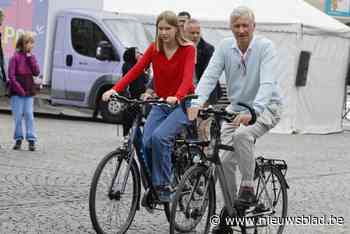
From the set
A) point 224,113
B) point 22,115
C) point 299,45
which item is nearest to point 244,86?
point 224,113

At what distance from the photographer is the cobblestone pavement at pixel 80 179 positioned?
7.93 metres

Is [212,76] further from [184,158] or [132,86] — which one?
[132,86]

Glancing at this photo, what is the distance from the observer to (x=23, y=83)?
43.4 feet

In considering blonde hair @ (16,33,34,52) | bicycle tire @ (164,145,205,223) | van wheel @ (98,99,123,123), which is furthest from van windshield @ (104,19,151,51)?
bicycle tire @ (164,145,205,223)

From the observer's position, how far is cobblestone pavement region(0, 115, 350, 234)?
793 centimetres

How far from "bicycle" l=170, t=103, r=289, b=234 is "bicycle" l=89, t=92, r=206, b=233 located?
1.36 feet

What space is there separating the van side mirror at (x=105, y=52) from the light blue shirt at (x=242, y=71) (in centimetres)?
1199

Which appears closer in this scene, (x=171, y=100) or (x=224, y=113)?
(x=224, y=113)

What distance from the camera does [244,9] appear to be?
22.5 ft

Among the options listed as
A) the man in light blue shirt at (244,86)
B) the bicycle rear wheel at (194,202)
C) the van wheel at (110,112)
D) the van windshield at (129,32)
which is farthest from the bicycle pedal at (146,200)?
the van windshield at (129,32)

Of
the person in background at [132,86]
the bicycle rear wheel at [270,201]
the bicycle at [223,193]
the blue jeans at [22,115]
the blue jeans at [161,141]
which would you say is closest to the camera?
the bicycle at [223,193]

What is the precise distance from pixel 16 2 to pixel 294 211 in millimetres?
12199

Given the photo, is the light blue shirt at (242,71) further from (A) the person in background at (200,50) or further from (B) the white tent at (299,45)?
(B) the white tent at (299,45)

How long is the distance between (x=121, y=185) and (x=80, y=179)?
357 centimetres
